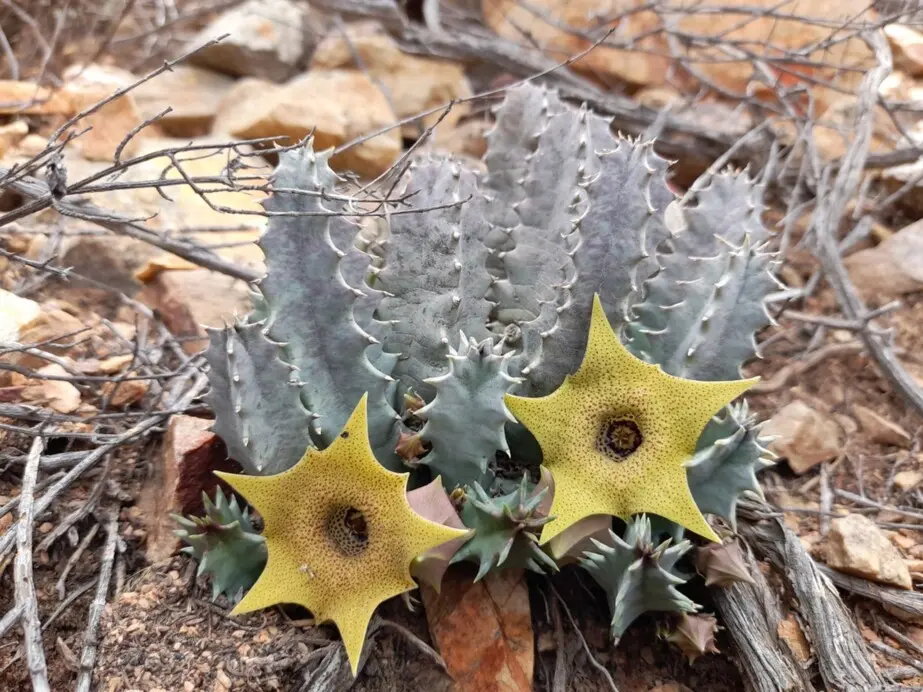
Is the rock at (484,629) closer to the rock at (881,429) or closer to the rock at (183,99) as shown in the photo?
the rock at (881,429)

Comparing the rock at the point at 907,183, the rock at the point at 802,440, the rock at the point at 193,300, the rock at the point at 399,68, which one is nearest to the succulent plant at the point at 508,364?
the rock at the point at 802,440

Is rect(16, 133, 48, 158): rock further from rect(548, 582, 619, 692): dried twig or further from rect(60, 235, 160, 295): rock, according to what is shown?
rect(548, 582, 619, 692): dried twig

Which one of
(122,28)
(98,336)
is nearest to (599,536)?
(98,336)

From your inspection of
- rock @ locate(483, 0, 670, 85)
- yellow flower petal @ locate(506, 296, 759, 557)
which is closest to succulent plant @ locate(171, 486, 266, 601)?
yellow flower petal @ locate(506, 296, 759, 557)

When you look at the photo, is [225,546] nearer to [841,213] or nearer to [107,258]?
[107,258]

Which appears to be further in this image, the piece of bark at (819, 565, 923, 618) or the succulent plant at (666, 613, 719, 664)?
the piece of bark at (819, 565, 923, 618)
